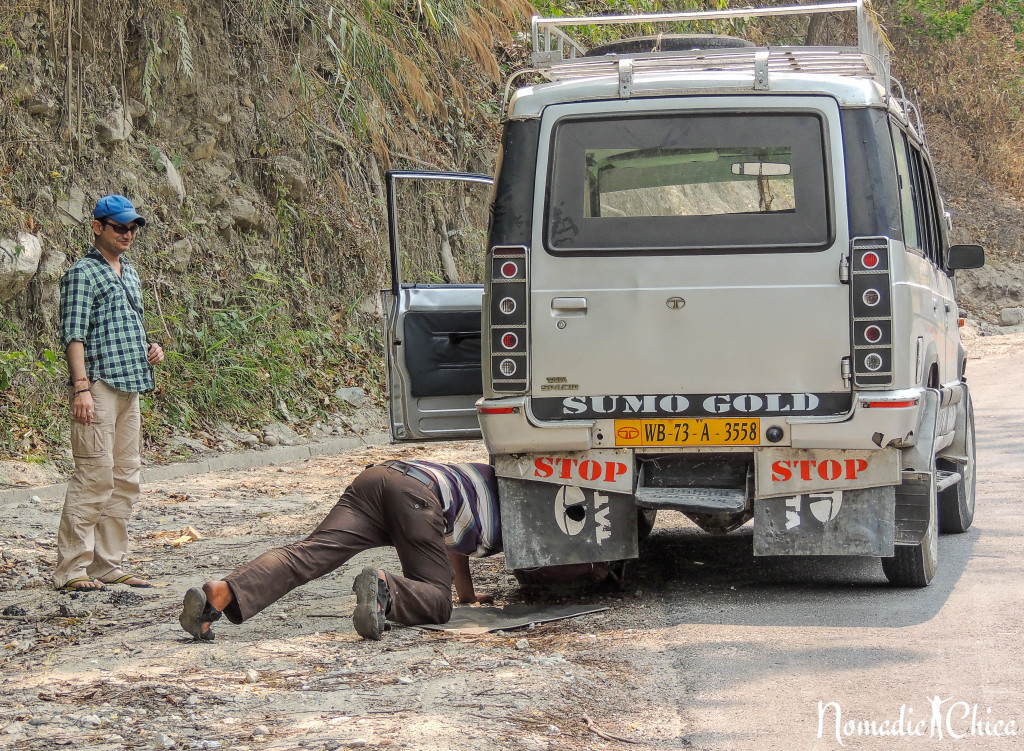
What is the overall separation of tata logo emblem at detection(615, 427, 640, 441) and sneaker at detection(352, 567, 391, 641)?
1.33 m

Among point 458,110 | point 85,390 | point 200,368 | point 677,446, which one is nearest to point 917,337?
point 677,446

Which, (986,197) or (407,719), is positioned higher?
(986,197)

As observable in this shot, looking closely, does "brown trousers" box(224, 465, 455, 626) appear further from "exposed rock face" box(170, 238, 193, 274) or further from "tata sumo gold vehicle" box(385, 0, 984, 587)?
"exposed rock face" box(170, 238, 193, 274)

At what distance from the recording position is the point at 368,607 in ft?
16.6

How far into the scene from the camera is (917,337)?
5.86m

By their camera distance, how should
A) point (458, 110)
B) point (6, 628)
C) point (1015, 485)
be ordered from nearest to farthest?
point (6, 628)
point (1015, 485)
point (458, 110)

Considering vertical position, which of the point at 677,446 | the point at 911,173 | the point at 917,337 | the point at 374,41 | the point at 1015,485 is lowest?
the point at 1015,485

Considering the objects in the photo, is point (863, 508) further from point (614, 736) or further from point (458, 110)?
point (458, 110)

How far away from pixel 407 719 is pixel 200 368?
9.46 m

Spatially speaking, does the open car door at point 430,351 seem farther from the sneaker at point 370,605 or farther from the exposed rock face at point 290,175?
the exposed rock face at point 290,175

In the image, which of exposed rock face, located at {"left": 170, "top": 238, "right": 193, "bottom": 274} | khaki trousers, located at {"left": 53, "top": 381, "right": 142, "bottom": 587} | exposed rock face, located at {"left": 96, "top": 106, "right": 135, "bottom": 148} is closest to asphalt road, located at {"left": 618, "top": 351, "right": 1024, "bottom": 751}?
khaki trousers, located at {"left": 53, "top": 381, "right": 142, "bottom": 587}

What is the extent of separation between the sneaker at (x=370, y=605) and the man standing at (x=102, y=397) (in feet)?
6.22

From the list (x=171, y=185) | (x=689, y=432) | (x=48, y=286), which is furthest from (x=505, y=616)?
(x=171, y=185)

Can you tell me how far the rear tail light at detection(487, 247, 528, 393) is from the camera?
573 centimetres
